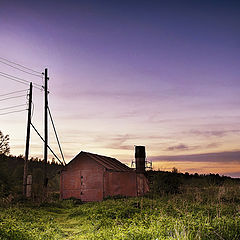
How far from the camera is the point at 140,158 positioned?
3553cm

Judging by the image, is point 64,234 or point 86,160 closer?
point 64,234

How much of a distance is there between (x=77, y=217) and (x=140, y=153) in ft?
68.4

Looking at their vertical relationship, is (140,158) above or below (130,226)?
above

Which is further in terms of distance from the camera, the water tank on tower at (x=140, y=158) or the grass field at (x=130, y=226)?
→ the water tank on tower at (x=140, y=158)

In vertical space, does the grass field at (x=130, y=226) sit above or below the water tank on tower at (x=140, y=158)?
below

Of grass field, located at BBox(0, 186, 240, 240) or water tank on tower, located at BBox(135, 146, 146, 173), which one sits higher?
water tank on tower, located at BBox(135, 146, 146, 173)

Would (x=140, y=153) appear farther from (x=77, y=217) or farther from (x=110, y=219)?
(x=110, y=219)

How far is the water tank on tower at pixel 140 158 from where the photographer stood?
35.0 metres

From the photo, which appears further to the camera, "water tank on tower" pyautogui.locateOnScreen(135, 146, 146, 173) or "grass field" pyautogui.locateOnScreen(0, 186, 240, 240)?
"water tank on tower" pyautogui.locateOnScreen(135, 146, 146, 173)

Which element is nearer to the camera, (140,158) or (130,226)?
(130,226)

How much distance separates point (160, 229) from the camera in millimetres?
9055

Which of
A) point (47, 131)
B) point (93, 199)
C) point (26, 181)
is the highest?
→ point (47, 131)

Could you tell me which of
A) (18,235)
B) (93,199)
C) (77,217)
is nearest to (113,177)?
(93,199)

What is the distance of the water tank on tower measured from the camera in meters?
35.0
